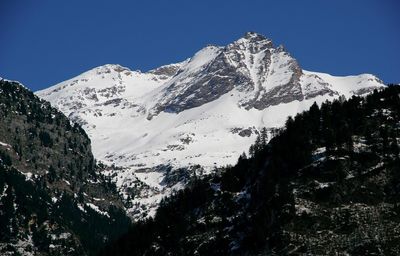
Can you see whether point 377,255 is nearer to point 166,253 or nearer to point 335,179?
point 335,179

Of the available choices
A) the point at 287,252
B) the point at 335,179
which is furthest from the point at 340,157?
the point at 287,252

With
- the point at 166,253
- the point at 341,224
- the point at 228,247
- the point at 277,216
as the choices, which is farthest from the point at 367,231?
the point at 166,253

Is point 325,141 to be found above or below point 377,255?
above

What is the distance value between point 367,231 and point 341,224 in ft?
21.1

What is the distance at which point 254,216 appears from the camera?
178 m

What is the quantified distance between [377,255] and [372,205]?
64.2 feet

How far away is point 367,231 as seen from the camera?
515ft

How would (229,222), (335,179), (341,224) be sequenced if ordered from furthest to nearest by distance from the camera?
(229,222), (335,179), (341,224)

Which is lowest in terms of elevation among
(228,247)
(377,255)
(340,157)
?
(377,255)

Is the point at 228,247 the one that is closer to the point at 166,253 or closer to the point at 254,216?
the point at 254,216

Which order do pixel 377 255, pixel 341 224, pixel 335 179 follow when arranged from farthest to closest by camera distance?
pixel 335 179 → pixel 341 224 → pixel 377 255

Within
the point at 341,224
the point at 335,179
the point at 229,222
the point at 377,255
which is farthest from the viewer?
the point at 229,222

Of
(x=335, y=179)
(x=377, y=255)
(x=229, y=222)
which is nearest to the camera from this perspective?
(x=377, y=255)

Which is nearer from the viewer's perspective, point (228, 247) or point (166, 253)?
point (228, 247)
